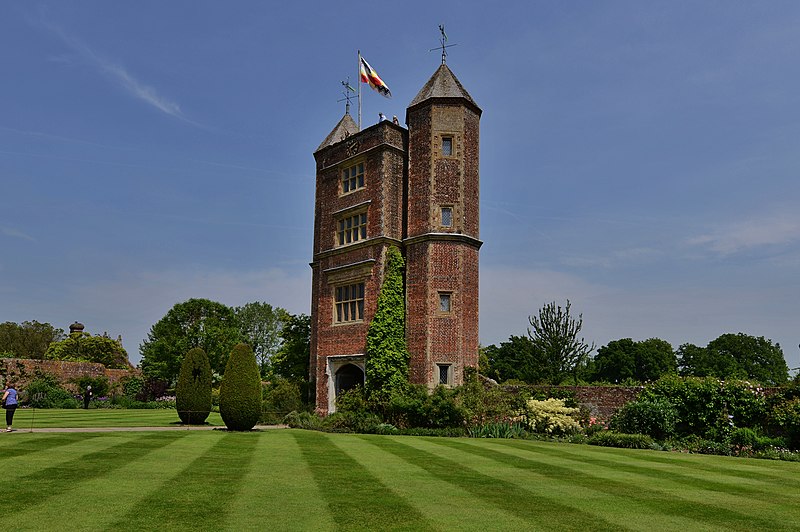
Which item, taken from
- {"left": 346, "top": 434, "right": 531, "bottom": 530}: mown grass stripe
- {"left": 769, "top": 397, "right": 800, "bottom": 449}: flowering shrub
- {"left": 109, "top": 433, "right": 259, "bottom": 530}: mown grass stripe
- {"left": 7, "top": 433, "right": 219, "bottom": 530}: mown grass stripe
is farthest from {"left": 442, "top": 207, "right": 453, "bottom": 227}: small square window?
{"left": 7, "top": 433, "right": 219, "bottom": 530}: mown grass stripe

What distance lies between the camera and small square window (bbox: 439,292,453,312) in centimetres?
2491

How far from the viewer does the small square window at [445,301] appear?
81.7ft

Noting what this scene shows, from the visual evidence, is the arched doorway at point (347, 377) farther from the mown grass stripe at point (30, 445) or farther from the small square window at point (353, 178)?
the mown grass stripe at point (30, 445)

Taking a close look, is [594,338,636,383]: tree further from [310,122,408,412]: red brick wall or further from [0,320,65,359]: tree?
[0,320,65,359]: tree

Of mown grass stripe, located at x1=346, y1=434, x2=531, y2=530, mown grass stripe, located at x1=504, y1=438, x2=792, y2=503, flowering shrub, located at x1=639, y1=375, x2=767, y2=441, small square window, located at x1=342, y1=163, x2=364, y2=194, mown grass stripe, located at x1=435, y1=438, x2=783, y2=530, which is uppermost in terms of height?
small square window, located at x1=342, y1=163, x2=364, y2=194

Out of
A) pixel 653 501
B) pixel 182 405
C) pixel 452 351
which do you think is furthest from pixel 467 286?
pixel 653 501

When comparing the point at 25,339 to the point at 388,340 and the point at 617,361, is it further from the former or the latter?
the point at 617,361

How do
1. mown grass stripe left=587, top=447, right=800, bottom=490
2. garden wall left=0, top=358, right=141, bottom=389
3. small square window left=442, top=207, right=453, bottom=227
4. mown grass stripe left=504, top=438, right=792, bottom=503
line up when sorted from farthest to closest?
garden wall left=0, top=358, right=141, bottom=389 → small square window left=442, top=207, right=453, bottom=227 → mown grass stripe left=587, top=447, right=800, bottom=490 → mown grass stripe left=504, top=438, right=792, bottom=503

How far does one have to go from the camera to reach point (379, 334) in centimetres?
2492

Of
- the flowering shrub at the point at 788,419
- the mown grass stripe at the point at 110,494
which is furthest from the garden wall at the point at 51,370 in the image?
the flowering shrub at the point at 788,419

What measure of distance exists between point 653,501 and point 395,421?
1542 centimetres

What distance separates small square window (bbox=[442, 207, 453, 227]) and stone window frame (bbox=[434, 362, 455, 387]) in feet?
19.5

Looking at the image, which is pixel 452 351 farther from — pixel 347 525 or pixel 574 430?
pixel 347 525

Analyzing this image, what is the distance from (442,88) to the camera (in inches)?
1050
